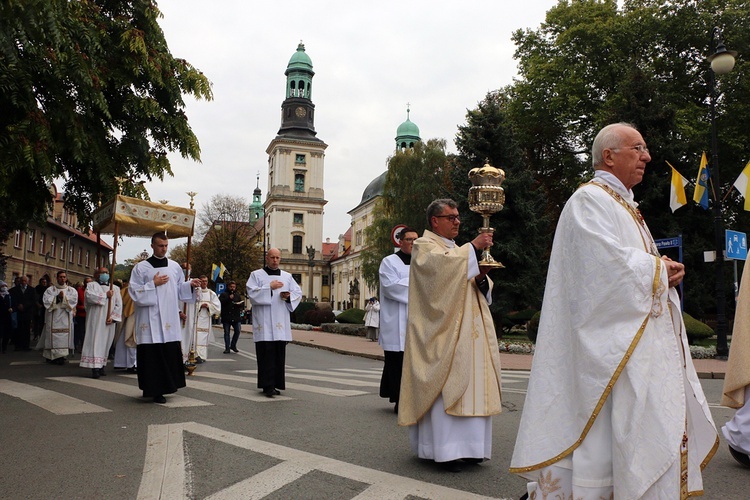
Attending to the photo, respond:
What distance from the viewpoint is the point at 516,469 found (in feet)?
11.3

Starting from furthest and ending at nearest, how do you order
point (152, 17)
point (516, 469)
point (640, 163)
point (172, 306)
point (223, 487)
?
point (152, 17), point (172, 306), point (223, 487), point (640, 163), point (516, 469)

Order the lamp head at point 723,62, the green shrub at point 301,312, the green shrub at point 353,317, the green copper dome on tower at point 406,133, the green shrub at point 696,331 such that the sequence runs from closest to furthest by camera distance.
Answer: the lamp head at point 723,62 < the green shrub at point 696,331 < the green shrub at point 353,317 < the green shrub at point 301,312 < the green copper dome on tower at point 406,133

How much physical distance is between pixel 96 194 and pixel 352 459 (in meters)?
11.2

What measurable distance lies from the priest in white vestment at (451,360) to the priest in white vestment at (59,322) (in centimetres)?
1153

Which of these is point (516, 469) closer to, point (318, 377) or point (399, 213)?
point (318, 377)

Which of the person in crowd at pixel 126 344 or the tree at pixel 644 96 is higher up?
the tree at pixel 644 96

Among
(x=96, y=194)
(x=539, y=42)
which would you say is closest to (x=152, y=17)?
(x=96, y=194)

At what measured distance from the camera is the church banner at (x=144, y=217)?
11.8m

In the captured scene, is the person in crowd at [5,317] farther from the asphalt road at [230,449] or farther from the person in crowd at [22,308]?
the asphalt road at [230,449]

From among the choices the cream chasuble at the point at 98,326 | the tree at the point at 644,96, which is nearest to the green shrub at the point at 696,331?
the tree at the point at 644,96

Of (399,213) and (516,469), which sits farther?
(399,213)

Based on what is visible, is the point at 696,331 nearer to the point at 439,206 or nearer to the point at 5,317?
the point at 439,206

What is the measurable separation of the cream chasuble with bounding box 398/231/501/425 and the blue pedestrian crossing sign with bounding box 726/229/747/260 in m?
11.9

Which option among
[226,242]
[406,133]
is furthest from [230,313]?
[406,133]
